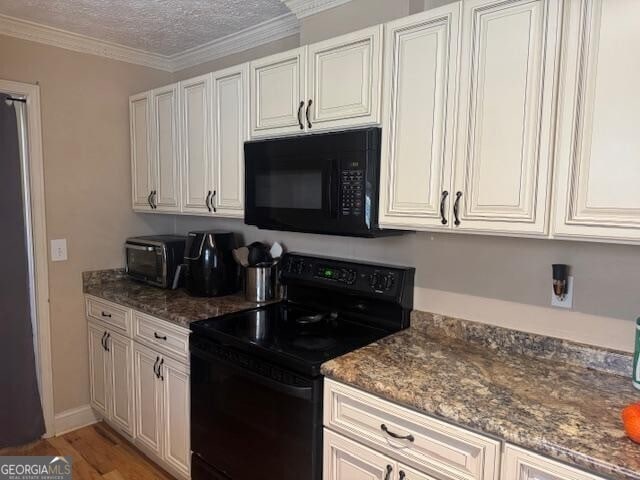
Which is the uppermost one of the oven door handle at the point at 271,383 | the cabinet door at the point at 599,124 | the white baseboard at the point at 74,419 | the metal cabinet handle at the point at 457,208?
the cabinet door at the point at 599,124

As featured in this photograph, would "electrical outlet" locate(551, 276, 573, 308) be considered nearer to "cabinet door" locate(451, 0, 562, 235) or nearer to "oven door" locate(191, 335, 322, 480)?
"cabinet door" locate(451, 0, 562, 235)

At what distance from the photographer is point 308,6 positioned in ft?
6.74

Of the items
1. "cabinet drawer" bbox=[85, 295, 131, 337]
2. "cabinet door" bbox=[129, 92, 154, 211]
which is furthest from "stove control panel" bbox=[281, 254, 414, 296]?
"cabinet door" bbox=[129, 92, 154, 211]

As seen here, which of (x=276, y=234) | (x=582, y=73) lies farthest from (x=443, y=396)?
(x=276, y=234)

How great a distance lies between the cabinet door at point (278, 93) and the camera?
1.88m

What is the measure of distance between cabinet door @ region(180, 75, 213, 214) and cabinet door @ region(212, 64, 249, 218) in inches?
2.5

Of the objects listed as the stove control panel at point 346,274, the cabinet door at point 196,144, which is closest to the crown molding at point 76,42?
the cabinet door at point 196,144

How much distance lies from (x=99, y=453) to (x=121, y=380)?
44cm

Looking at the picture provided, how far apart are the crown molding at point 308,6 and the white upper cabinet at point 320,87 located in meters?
0.32

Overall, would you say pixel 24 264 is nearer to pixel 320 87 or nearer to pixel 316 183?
pixel 316 183

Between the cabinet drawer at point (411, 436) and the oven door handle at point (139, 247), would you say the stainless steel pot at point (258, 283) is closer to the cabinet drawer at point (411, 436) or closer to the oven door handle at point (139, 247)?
the oven door handle at point (139, 247)

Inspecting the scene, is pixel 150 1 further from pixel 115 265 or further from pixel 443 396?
pixel 443 396

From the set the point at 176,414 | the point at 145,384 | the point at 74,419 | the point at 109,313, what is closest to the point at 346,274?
the point at 176,414

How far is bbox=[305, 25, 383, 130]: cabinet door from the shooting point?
64.4 inches
